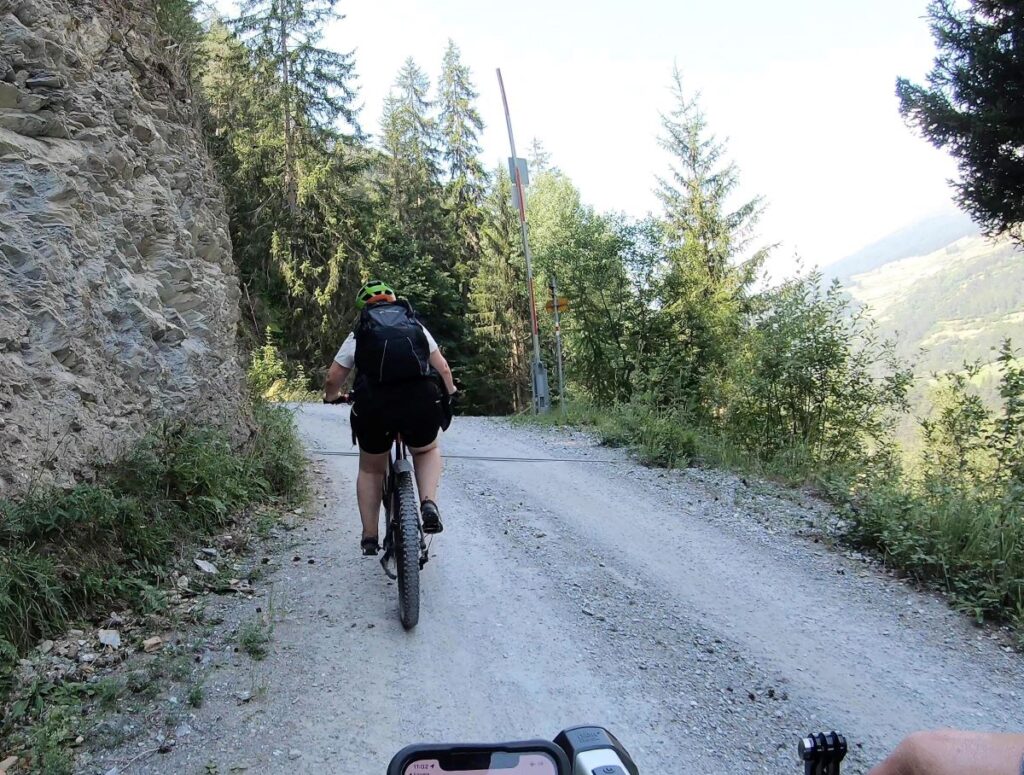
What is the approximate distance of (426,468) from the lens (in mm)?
4152

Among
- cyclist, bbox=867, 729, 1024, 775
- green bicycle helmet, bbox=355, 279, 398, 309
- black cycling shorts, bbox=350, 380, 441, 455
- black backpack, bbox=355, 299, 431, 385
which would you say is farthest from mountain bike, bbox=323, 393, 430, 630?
cyclist, bbox=867, 729, 1024, 775

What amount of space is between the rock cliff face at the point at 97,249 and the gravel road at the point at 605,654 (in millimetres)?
1519

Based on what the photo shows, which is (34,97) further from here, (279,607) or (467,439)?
(467,439)

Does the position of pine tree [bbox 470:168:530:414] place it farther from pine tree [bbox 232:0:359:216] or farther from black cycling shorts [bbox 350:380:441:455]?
black cycling shorts [bbox 350:380:441:455]

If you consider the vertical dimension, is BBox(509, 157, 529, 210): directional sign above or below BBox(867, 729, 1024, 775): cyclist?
above

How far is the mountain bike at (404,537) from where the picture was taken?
3.63 metres

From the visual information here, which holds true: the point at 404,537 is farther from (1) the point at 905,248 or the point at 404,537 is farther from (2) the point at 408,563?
(1) the point at 905,248

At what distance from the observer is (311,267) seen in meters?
23.3

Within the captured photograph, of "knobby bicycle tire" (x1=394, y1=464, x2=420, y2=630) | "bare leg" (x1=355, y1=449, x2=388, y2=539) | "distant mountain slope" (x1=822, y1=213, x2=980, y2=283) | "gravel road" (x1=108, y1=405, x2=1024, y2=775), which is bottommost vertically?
"gravel road" (x1=108, y1=405, x2=1024, y2=775)

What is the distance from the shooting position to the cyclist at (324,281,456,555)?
150 inches

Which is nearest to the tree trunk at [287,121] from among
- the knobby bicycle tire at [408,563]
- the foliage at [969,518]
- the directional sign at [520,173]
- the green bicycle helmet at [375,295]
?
the directional sign at [520,173]

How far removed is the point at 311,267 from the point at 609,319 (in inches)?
446

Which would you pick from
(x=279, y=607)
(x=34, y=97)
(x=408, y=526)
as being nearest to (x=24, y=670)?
(x=279, y=607)

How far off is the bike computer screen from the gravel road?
1.40 metres
